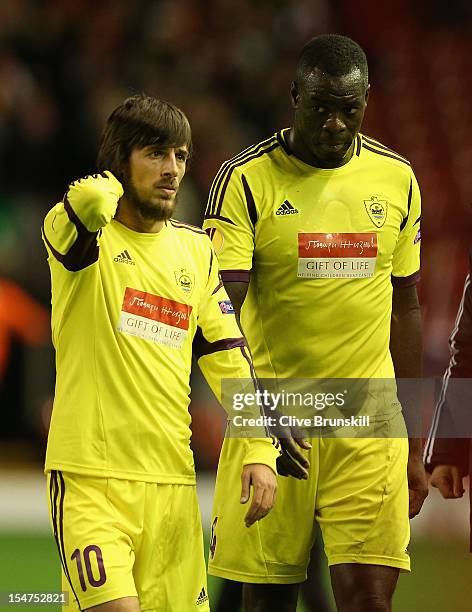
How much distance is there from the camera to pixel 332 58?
15.5 feet

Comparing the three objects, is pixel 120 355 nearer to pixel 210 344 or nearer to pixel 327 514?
pixel 210 344

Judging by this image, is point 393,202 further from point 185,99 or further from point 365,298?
point 185,99

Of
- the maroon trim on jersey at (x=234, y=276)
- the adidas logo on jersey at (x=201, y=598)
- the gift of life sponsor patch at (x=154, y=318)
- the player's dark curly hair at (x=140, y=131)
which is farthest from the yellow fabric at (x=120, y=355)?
the maroon trim on jersey at (x=234, y=276)

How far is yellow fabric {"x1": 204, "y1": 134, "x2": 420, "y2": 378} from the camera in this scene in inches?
191

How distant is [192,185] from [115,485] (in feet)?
19.6

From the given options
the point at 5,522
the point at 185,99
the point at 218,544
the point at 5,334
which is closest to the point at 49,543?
the point at 5,522

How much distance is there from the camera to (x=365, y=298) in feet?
16.0

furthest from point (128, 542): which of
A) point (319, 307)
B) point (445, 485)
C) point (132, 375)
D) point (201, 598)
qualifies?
point (319, 307)

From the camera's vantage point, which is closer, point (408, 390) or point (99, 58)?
point (408, 390)

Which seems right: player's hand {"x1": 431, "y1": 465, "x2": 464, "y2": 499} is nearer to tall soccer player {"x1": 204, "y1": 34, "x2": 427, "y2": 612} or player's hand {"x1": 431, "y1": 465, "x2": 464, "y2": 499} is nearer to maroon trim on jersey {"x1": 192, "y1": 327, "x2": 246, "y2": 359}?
tall soccer player {"x1": 204, "y1": 34, "x2": 427, "y2": 612}

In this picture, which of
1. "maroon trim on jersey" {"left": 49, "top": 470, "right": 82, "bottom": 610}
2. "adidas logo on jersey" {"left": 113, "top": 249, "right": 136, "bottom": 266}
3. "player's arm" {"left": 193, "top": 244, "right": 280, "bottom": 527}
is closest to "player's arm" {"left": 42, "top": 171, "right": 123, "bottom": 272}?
"adidas logo on jersey" {"left": 113, "top": 249, "right": 136, "bottom": 266}

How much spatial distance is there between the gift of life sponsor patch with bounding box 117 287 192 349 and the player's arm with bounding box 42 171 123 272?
0.19 m

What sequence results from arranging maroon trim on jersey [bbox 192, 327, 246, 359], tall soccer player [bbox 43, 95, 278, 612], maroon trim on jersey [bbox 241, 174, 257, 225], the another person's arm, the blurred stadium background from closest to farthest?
tall soccer player [bbox 43, 95, 278, 612]
maroon trim on jersey [bbox 192, 327, 246, 359]
the another person's arm
maroon trim on jersey [bbox 241, 174, 257, 225]
the blurred stadium background

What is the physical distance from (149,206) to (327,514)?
128 cm
